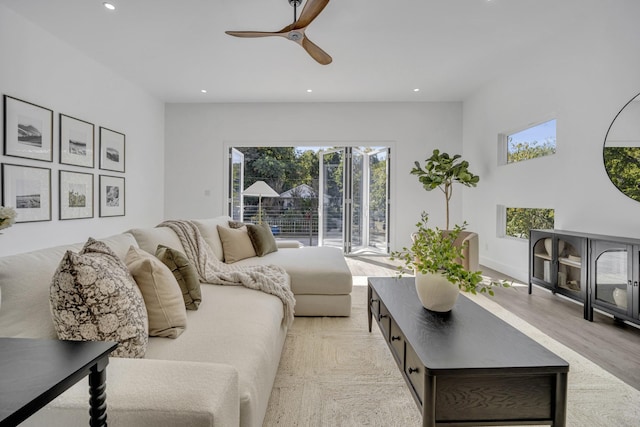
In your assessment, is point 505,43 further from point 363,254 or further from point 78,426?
point 78,426

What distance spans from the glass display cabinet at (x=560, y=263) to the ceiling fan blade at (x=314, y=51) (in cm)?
279

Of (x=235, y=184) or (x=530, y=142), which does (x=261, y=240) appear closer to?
(x=235, y=184)

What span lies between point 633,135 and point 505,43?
64.7 inches

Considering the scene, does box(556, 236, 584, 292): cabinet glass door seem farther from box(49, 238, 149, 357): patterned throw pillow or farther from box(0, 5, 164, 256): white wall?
box(0, 5, 164, 256): white wall

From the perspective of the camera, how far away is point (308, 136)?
18.7 feet

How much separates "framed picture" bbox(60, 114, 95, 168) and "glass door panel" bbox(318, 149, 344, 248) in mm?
3577

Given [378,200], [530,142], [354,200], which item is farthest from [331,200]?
[530,142]

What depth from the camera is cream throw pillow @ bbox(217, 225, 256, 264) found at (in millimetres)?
2986

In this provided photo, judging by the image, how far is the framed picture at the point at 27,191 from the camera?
304 cm

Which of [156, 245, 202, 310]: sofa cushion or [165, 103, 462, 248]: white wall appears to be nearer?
[156, 245, 202, 310]: sofa cushion

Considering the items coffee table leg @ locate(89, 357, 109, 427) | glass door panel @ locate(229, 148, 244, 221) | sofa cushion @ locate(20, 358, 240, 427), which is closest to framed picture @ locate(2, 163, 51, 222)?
glass door panel @ locate(229, 148, 244, 221)

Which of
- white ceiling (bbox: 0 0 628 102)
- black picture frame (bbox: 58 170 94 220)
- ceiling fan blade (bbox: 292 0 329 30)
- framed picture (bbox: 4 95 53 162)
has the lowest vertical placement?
black picture frame (bbox: 58 170 94 220)

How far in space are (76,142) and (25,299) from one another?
3546 mm

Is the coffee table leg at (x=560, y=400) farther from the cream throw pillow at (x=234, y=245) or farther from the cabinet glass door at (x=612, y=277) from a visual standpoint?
the cream throw pillow at (x=234, y=245)
